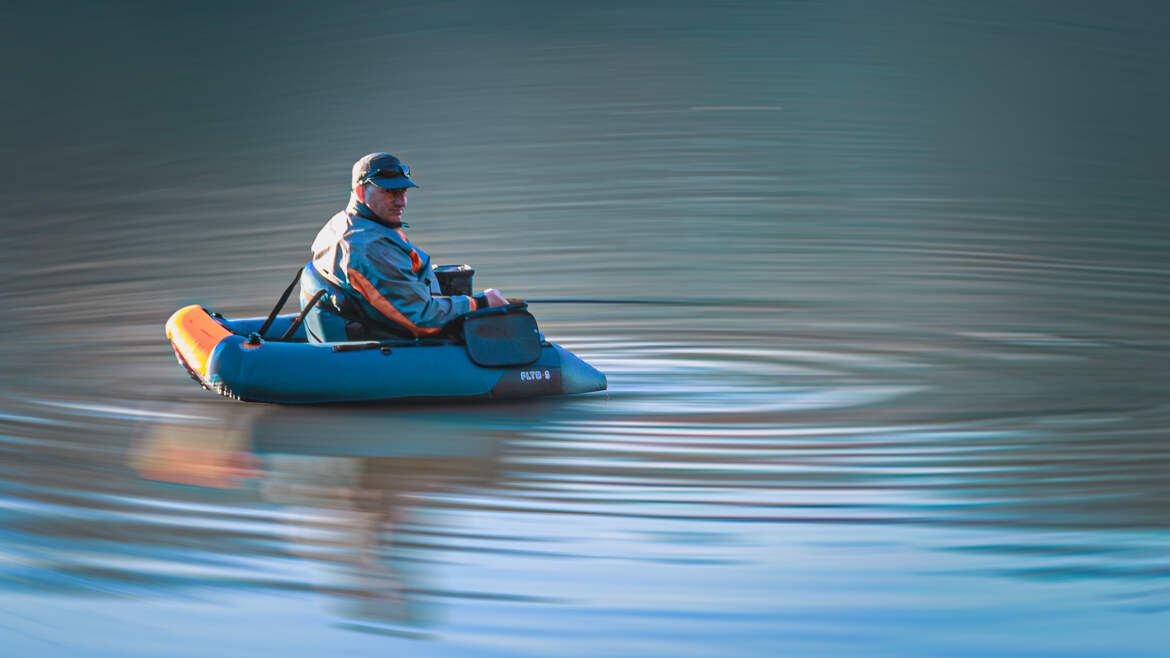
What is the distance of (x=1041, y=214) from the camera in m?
13.2

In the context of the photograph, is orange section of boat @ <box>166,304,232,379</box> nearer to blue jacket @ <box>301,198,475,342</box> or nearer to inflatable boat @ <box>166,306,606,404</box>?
inflatable boat @ <box>166,306,606,404</box>

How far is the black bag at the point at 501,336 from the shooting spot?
6434mm

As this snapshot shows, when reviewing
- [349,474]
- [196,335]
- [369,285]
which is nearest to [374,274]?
[369,285]

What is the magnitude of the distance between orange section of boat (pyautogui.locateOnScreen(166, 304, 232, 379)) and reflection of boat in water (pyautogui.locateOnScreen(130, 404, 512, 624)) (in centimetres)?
25

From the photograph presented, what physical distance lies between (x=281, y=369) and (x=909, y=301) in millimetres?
4764

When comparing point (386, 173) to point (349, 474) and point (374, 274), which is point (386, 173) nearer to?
point (374, 274)

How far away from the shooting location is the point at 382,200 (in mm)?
6352

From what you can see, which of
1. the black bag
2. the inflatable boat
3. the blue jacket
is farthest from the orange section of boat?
the black bag

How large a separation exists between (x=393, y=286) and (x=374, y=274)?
0.30ft

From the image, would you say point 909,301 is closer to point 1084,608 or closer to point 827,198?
point 827,198

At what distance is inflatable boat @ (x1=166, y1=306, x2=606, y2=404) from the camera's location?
6.32 m

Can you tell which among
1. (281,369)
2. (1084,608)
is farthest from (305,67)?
(1084,608)

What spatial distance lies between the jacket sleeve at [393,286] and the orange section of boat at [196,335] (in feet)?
2.26

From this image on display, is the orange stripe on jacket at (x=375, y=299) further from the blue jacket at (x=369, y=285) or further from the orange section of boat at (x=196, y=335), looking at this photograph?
the orange section of boat at (x=196, y=335)
